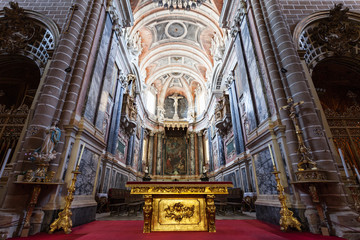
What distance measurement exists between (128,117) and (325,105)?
11358 mm

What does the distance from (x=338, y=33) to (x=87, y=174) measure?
11.1m

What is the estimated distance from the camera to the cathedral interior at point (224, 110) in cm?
444

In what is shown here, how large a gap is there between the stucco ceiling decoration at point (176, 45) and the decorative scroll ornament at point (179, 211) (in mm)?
13742

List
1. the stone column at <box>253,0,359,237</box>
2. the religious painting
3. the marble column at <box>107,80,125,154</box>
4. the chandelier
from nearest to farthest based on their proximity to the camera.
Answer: the stone column at <box>253,0,359,237</box>
the marble column at <box>107,80,125,154</box>
the chandelier
the religious painting

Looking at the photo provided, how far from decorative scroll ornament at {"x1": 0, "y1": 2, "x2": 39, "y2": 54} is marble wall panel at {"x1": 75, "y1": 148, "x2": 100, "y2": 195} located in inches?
227

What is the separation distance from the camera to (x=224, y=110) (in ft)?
42.4

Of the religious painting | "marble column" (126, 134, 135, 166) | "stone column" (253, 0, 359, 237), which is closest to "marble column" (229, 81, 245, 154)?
"stone column" (253, 0, 359, 237)

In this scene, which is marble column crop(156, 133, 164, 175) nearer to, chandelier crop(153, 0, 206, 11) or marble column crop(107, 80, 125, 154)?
marble column crop(107, 80, 125, 154)

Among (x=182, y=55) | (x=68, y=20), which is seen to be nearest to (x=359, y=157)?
(x=68, y=20)

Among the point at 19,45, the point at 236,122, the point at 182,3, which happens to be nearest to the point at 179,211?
the point at 236,122

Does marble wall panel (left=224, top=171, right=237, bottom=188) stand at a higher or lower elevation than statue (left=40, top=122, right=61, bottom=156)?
Result: lower

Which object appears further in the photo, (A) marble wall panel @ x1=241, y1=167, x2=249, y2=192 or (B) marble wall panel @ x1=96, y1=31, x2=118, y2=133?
(A) marble wall panel @ x1=241, y1=167, x2=249, y2=192

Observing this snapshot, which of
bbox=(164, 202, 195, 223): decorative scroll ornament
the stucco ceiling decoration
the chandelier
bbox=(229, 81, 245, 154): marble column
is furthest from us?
the stucco ceiling decoration

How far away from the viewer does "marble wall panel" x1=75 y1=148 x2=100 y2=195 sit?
5570 mm
